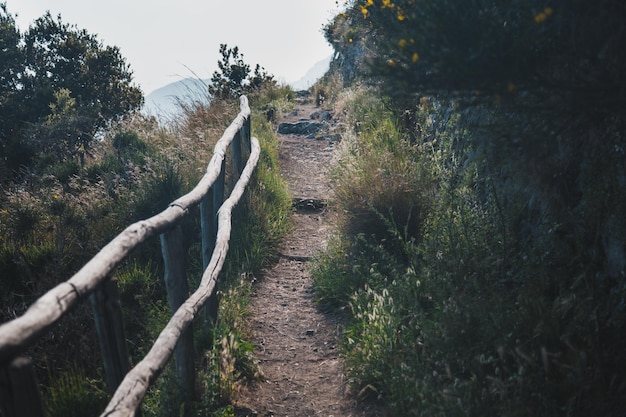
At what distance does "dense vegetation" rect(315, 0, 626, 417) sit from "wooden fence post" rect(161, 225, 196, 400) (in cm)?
124

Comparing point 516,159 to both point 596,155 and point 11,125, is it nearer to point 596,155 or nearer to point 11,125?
point 596,155

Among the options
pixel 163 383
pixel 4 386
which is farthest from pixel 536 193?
pixel 4 386

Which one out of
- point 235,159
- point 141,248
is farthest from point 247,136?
point 141,248

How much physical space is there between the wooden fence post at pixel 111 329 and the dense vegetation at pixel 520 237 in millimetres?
1641

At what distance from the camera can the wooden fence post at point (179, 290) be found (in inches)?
150

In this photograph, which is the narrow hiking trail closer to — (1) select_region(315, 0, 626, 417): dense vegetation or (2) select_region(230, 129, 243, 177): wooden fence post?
(1) select_region(315, 0, 626, 417): dense vegetation

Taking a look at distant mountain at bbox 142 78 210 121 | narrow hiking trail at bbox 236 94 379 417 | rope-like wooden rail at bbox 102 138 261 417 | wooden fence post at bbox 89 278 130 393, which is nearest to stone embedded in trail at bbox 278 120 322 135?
distant mountain at bbox 142 78 210 121

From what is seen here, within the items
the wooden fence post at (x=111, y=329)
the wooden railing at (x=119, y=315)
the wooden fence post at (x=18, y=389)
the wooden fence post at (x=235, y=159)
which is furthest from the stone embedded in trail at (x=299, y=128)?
the wooden fence post at (x=18, y=389)

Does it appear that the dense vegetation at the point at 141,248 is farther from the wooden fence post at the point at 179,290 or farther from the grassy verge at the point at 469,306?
the grassy verge at the point at 469,306

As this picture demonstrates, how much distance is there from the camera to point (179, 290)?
3.90 meters

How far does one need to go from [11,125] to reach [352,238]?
20.0 m

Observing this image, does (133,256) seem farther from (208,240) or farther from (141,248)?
(208,240)

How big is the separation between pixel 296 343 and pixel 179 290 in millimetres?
1685

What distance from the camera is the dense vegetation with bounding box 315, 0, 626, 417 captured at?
2625 millimetres
